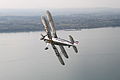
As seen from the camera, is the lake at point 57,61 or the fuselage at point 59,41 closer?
the fuselage at point 59,41

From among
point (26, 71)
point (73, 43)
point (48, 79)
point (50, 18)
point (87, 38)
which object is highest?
point (87, 38)

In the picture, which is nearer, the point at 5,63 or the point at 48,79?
the point at 48,79

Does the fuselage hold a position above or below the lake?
below

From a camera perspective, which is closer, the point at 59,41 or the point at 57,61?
the point at 59,41

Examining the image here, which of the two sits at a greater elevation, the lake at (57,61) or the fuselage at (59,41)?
the lake at (57,61)

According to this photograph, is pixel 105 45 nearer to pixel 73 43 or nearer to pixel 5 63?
pixel 5 63

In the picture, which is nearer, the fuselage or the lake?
the fuselage

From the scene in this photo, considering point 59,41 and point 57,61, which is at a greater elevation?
point 57,61

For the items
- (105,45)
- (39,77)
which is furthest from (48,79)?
(105,45)
